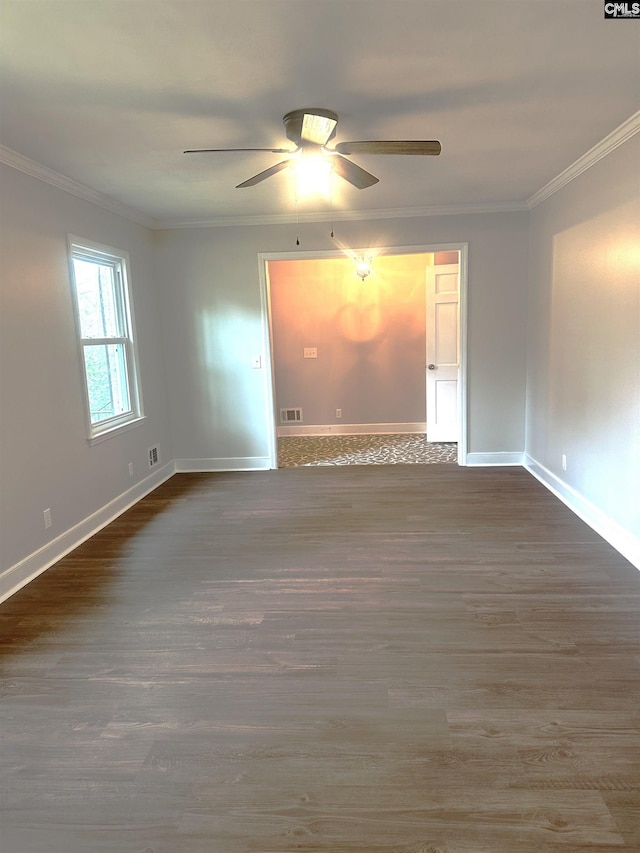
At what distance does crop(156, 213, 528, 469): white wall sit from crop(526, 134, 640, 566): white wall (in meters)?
0.35

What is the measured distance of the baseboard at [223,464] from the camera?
5.83 m

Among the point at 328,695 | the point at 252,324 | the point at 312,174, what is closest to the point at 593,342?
the point at 312,174

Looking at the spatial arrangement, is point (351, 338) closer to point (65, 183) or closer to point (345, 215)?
point (345, 215)

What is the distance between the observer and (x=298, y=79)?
2.37 meters

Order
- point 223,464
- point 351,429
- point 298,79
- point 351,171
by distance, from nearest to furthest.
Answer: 1. point 298,79
2. point 351,171
3. point 223,464
4. point 351,429

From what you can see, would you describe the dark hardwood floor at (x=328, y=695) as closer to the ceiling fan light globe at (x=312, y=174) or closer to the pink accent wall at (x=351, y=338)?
the ceiling fan light globe at (x=312, y=174)

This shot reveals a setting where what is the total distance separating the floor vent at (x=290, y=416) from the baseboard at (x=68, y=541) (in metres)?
2.55

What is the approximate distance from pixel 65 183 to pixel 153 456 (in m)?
2.53

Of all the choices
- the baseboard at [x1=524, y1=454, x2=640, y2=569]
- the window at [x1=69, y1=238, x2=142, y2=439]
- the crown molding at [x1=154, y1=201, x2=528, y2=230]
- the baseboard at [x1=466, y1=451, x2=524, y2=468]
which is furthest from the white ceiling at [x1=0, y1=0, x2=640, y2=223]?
the baseboard at [x1=466, y1=451, x2=524, y2=468]

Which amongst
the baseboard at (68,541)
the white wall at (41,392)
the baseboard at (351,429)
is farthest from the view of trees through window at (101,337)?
the baseboard at (351,429)

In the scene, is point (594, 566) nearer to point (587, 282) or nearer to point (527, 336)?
point (587, 282)

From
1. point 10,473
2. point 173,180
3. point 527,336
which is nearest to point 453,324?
point 527,336

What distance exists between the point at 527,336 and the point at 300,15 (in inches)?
160

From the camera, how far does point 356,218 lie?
210 inches
